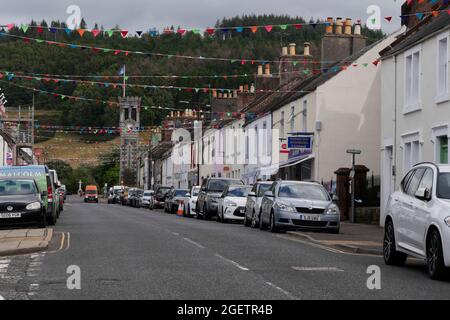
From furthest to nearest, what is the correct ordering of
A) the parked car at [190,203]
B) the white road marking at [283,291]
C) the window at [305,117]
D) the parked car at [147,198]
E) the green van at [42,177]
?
the parked car at [147,198] → the window at [305,117] → the parked car at [190,203] → the green van at [42,177] → the white road marking at [283,291]

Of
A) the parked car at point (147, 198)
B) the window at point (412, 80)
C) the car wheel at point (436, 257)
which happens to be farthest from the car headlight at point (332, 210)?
the parked car at point (147, 198)

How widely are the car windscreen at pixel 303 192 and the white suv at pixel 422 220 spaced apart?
10413mm

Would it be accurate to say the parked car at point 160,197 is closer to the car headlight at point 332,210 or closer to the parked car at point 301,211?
the parked car at point 301,211

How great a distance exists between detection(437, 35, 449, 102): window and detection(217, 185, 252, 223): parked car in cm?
1072

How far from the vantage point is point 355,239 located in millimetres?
23156

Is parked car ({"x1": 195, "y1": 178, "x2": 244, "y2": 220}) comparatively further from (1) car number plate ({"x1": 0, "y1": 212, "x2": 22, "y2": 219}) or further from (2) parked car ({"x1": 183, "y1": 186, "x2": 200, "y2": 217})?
(1) car number plate ({"x1": 0, "y1": 212, "x2": 22, "y2": 219})

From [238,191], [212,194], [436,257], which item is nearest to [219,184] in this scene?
[212,194]

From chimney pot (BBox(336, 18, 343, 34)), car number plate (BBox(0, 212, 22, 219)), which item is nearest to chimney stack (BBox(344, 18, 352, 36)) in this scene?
chimney pot (BBox(336, 18, 343, 34))

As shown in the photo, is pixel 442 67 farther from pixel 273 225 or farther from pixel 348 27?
pixel 348 27

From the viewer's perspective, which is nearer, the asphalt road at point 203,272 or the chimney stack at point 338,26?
the asphalt road at point 203,272

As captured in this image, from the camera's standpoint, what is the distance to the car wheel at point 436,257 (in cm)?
1298

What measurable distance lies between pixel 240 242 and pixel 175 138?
227 feet

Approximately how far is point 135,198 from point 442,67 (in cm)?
5426
